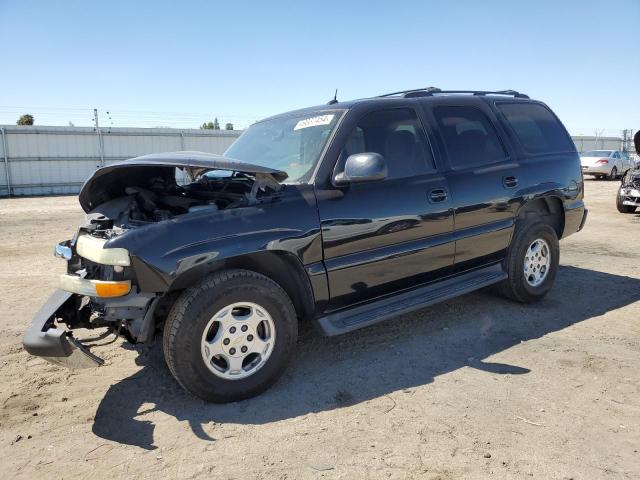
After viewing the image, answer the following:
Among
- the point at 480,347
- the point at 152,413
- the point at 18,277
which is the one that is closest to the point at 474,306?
the point at 480,347

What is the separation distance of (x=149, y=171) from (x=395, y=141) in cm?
197

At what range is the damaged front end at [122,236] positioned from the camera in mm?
2912

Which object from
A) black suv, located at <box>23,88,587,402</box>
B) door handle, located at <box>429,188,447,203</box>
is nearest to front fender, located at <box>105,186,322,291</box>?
black suv, located at <box>23,88,587,402</box>

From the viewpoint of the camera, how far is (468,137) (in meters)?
4.42

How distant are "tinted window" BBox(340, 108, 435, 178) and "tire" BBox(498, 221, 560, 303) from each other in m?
1.29

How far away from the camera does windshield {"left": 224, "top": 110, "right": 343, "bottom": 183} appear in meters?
3.63

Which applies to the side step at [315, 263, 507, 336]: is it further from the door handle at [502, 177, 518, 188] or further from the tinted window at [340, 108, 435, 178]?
the tinted window at [340, 108, 435, 178]

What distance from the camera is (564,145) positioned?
5.24 meters

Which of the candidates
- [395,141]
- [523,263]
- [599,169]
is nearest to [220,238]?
[395,141]

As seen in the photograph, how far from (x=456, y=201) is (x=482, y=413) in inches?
70.6

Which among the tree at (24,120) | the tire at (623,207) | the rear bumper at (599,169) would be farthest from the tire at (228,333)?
the tree at (24,120)

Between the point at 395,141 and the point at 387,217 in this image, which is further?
the point at 395,141

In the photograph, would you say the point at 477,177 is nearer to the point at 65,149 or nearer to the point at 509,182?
the point at 509,182

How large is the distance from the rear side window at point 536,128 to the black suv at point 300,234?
3 cm
